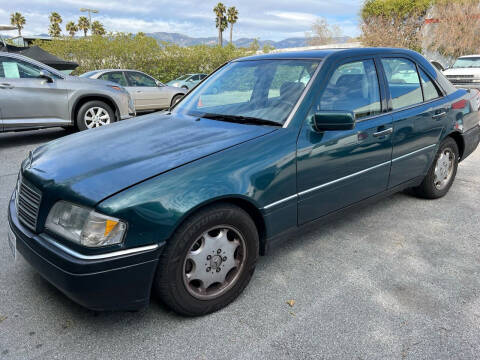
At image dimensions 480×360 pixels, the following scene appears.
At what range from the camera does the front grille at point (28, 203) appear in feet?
7.28

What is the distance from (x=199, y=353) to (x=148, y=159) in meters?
1.12

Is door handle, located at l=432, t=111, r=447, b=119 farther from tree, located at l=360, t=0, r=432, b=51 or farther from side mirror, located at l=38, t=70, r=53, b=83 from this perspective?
tree, located at l=360, t=0, r=432, b=51

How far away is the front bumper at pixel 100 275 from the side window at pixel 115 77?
31.0 feet

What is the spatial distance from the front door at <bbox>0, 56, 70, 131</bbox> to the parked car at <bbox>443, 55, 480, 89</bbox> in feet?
42.6

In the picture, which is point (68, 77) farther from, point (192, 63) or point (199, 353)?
point (192, 63)

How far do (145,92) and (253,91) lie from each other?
29.8 feet

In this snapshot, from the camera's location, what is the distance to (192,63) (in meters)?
22.1

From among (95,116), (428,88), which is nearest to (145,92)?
(95,116)

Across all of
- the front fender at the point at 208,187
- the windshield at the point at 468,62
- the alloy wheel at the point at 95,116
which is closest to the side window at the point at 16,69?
the alloy wheel at the point at 95,116

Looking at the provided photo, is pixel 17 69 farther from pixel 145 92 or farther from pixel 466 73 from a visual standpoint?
pixel 466 73

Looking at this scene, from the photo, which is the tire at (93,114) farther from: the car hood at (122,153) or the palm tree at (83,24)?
the palm tree at (83,24)

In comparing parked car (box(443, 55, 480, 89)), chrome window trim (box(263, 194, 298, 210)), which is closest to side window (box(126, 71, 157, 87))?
chrome window trim (box(263, 194, 298, 210))

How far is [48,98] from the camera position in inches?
282

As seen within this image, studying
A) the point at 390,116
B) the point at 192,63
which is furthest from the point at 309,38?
the point at 390,116
